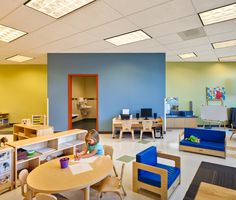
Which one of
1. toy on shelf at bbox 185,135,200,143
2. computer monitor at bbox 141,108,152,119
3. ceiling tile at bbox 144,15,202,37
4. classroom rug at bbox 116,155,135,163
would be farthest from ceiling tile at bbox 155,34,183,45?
classroom rug at bbox 116,155,135,163

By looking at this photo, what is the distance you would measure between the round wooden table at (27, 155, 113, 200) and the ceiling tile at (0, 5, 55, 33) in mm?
2863

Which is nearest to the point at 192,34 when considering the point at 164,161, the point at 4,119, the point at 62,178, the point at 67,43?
the point at 164,161

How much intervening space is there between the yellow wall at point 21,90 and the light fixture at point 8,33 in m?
4.12

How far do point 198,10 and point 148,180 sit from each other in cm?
323

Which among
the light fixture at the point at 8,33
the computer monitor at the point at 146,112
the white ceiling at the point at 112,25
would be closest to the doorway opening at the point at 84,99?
the white ceiling at the point at 112,25

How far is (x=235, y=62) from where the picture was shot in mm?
8164

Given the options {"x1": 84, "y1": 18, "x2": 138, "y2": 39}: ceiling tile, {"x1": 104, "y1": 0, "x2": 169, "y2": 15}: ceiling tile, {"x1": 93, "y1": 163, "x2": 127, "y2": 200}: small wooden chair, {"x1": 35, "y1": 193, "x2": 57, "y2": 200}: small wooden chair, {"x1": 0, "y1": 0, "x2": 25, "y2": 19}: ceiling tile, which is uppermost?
{"x1": 84, "y1": 18, "x2": 138, "y2": 39}: ceiling tile

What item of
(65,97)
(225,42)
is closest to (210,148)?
(225,42)

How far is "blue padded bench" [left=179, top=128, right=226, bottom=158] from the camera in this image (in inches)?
164

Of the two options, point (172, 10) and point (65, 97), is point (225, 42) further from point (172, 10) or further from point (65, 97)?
point (65, 97)

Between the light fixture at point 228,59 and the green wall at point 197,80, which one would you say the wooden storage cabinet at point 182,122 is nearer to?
the green wall at point 197,80

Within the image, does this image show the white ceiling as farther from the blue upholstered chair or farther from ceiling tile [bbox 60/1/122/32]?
the blue upholstered chair

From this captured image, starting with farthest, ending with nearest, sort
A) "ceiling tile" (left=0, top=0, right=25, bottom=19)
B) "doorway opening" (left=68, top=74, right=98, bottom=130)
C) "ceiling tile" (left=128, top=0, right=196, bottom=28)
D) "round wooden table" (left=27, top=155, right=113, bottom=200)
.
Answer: "doorway opening" (left=68, top=74, right=98, bottom=130)
"ceiling tile" (left=128, top=0, right=196, bottom=28)
"ceiling tile" (left=0, top=0, right=25, bottom=19)
"round wooden table" (left=27, top=155, right=113, bottom=200)

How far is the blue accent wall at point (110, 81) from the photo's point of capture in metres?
6.53
